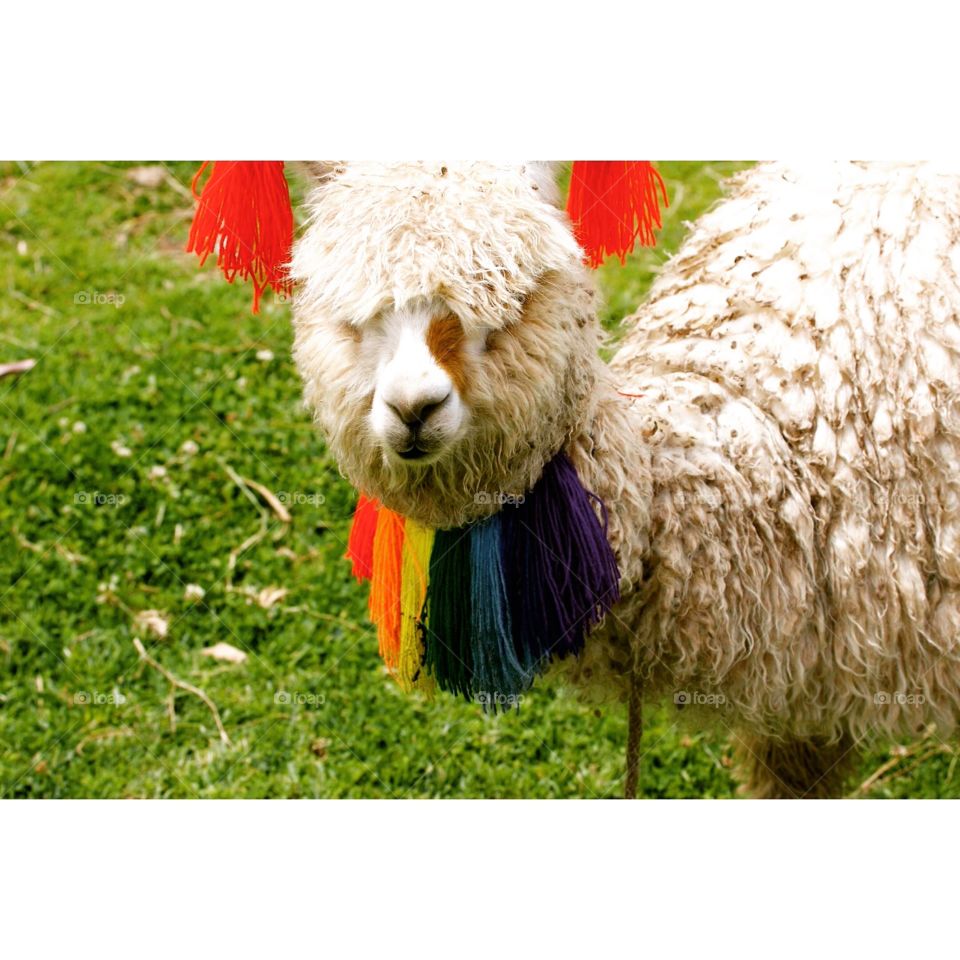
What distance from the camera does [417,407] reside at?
1.67 meters

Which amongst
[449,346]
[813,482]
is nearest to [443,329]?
[449,346]

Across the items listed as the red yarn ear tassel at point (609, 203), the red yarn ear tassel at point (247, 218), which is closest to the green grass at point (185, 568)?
the red yarn ear tassel at point (609, 203)

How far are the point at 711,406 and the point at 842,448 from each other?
244 millimetres

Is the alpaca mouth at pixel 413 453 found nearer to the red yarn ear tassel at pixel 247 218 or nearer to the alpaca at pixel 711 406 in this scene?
the alpaca at pixel 711 406

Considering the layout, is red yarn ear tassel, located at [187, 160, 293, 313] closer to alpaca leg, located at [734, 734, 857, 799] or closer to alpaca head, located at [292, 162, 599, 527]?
alpaca head, located at [292, 162, 599, 527]

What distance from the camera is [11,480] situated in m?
3.83

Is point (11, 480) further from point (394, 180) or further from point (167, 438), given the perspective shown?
point (394, 180)

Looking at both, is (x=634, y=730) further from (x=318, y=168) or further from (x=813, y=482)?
(x=318, y=168)

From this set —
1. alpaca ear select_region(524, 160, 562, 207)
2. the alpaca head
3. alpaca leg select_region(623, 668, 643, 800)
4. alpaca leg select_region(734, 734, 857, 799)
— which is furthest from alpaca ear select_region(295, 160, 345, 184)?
alpaca leg select_region(734, 734, 857, 799)

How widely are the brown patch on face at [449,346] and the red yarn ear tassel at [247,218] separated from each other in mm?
400

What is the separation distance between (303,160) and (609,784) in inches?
73.6

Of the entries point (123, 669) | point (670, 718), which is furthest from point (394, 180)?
point (123, 669)

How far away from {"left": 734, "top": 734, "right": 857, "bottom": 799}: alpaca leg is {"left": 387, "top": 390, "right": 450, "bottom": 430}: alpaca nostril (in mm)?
1406

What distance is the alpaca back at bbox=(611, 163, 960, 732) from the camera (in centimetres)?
216
